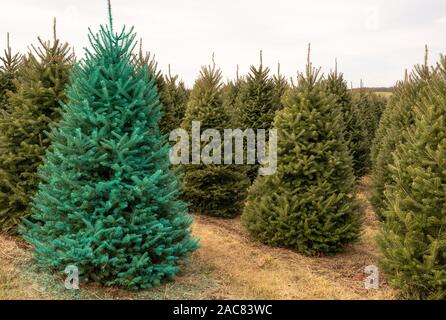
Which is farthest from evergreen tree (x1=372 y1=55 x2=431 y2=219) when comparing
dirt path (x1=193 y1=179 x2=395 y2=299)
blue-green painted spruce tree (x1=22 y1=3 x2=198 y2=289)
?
blue-green painted spruce tree (x1=22 y1=3 x2=198 y2=289)

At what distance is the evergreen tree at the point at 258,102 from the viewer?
15.8 meters

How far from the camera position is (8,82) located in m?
12.2

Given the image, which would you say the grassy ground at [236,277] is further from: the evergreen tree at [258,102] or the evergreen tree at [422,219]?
the evergreen tree at [258,102]

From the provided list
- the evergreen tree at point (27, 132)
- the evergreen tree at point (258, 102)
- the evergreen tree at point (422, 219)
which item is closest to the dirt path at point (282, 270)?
the evergreen tree at point (422, 219)

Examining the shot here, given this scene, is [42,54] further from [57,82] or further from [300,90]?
[300,90]

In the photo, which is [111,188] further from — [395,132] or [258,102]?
[258,102]

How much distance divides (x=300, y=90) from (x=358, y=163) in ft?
29.3

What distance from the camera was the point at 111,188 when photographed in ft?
19.7

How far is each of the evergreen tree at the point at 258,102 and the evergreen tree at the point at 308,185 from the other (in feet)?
21.6

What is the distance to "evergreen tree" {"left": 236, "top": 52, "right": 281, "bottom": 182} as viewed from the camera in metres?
15.8

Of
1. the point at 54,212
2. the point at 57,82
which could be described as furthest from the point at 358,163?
the point at 54,212

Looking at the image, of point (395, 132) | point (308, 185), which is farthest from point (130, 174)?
point (395, 132)
